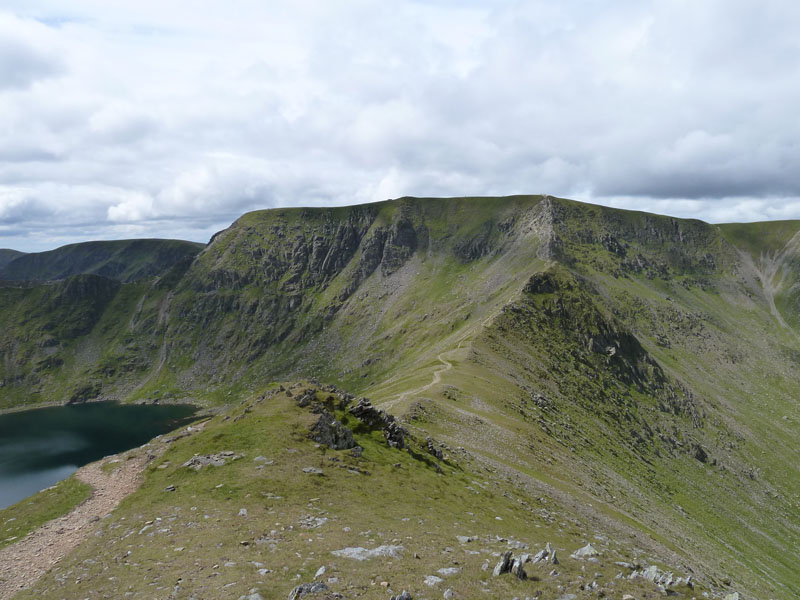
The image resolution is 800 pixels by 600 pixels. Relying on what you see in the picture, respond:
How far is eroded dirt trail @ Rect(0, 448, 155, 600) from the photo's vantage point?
25.3 meters

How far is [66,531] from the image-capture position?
99.2 ft

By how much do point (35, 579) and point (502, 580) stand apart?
82.4 feet

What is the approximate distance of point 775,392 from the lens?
589 feet

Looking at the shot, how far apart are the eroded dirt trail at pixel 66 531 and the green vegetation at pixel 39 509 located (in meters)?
0.67

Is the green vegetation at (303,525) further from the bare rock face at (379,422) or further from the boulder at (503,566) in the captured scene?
the bare rock face at (379,422)

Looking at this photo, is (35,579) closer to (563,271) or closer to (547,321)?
(547,321)

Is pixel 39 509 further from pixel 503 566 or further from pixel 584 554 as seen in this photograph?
pixel 584 554

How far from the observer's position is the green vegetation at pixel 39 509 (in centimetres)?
3070

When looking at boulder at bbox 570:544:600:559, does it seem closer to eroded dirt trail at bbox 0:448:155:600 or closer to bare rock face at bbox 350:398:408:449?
bare rock face at bbox 350:398:408:449

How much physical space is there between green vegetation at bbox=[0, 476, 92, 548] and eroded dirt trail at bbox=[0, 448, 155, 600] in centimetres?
67

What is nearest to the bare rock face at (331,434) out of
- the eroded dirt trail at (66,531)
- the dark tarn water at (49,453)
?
the eroded dirt trail at (66,531)

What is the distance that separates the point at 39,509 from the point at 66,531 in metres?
6.07

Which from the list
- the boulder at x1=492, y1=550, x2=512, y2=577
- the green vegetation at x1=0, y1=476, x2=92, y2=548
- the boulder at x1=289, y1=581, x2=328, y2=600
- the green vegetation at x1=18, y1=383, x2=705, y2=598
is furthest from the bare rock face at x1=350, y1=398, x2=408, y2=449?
the boulder at x1=289, y1=581, x2=328, y2=600

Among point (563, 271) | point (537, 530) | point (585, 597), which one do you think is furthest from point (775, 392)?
point (585, 597)
